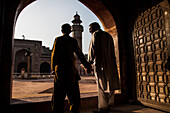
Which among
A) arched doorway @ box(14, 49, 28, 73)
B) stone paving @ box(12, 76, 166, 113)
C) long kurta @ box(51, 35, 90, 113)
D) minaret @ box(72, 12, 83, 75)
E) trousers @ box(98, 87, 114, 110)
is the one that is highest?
minaret @ box(72, 12, 83, 75)

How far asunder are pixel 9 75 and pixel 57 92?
4.02ft

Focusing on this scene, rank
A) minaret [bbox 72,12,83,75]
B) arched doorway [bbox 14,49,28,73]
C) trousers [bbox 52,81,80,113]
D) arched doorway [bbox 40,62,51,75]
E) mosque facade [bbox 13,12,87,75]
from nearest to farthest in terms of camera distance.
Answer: trousers [bbox 52,81,80,113], mosque facade [bbox 13,12,87,75], arched doorway [bbox 14,49,28,73], minaret [bbox 72,12,83,75], arched doorway [bbox 40,62,51,75]

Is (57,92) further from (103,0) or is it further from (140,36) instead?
(103,0)

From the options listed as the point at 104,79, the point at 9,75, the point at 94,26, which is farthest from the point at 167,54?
the point at 9,75

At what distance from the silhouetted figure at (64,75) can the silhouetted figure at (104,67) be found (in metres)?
0.51

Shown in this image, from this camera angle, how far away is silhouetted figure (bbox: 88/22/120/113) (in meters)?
2.02

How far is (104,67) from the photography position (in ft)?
6.77

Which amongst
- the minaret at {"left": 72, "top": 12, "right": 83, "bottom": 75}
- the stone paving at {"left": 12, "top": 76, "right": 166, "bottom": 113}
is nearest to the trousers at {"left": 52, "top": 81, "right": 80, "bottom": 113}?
the stone paving at {"left": 12, "top": 76, "right": 166, "bottom": 113}

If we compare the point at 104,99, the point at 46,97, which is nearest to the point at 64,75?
the point at 104,99

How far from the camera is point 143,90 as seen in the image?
2.97 meters

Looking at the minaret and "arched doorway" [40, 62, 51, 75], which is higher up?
the minaret

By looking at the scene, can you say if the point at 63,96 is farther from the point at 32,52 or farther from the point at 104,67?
the point at 32,52

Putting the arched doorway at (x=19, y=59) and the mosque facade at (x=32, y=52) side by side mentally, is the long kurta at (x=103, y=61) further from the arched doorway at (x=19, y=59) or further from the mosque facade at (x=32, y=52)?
the arched doorway at (x=19, y=59)

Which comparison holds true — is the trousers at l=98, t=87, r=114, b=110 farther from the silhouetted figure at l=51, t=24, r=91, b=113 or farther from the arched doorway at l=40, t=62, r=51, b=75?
the arched doorway at l=40, t=62, r=51, b=75
